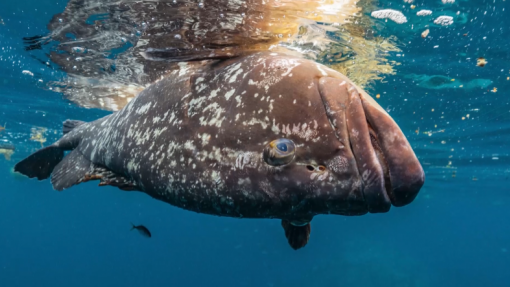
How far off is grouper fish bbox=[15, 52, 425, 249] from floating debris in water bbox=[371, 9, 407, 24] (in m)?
5.71

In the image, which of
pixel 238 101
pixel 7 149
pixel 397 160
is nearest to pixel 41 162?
pixel 238 101

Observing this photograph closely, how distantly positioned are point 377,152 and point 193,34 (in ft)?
19.2

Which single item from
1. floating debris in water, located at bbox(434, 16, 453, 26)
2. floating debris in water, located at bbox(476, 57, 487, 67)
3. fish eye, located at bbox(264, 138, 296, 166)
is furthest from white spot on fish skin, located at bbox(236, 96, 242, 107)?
floating debris in water, located at bbox(476, 57, 487, 67)

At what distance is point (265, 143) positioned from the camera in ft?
8.17

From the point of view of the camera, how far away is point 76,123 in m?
6.47

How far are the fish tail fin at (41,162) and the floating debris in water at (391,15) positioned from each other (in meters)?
7.75

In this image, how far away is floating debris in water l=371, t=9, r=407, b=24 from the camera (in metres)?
7.49

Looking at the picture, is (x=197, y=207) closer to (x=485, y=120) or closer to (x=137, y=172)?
(x=137, y=172)

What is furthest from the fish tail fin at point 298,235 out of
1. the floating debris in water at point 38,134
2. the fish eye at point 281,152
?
the floating debris in water at point 38,134

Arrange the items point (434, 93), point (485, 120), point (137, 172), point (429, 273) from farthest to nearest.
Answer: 1. point (429, 273)
2. point (485, 120)
3. point (434, 93)
4. point (137, 172)

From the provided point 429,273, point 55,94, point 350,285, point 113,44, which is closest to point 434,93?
point 113,44

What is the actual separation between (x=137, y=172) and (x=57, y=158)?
3976mm

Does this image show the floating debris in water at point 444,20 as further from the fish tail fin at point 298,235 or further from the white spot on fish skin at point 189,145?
the white spot on fish skin at point 189,145

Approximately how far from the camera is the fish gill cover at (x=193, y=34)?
21.4 ft
